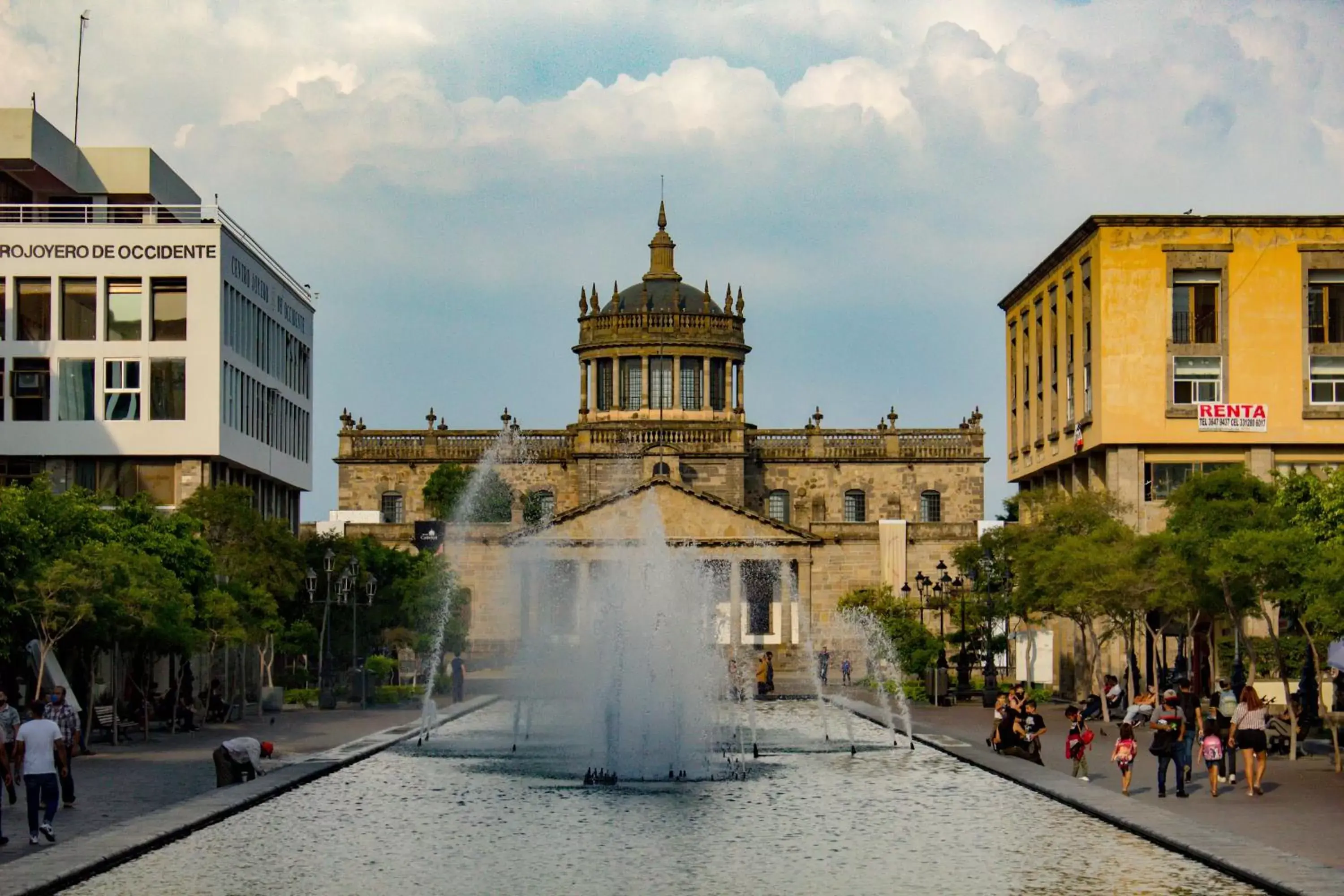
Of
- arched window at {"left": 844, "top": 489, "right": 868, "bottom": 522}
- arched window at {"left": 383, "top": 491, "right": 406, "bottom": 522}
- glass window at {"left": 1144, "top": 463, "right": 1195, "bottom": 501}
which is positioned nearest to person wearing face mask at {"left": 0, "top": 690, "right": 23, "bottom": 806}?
glass window at {"left": 1144, "top": 463, "right": 1195, "bottom": 501}

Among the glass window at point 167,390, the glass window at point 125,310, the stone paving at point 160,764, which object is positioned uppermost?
the glass window at point 125,310

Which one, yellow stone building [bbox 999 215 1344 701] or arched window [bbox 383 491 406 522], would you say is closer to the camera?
yellow stone building [bbox 999 215 1344 701]

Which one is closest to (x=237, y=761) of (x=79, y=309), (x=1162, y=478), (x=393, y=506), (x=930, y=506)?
(x=79, y=309)

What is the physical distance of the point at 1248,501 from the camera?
157ft

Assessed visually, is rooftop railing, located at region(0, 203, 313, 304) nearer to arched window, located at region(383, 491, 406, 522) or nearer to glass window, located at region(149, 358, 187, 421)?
glass window, located at region(149, 358, 187, 421)

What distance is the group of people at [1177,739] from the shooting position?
28.7 metres

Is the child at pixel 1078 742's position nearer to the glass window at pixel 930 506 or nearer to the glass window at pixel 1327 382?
the glass window at pixel 1327 382

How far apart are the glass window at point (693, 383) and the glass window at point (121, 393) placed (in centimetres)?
5852

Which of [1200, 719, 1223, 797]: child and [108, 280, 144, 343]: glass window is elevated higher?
[108, 280, 144, 343]: glass window

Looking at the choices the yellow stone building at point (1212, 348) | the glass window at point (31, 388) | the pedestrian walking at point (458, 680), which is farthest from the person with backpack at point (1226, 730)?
the glass window at point (31, 388)

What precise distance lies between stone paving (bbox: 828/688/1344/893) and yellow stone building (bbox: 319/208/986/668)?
6004cm

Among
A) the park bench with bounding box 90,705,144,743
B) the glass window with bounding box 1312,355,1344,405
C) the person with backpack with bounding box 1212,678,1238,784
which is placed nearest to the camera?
Result: the person with backpack with bounding box 1212,678,1238,784

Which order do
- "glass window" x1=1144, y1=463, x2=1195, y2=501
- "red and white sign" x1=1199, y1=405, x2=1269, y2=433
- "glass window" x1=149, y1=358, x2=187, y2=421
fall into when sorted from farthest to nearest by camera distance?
"glass window" x1=1144, y1=463, x2=1195, y2=501, "red and white sign" x1=1199, y1=405, x2=1269, y2=433, "glass window" x1=149, y1=358, x2=187, y2=421

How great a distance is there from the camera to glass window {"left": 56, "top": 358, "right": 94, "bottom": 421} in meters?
60.6
